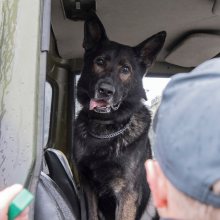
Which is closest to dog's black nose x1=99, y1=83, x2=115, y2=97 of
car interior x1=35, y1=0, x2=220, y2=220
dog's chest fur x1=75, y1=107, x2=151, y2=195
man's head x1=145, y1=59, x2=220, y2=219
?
dog's chest fur x1=75, y1=107, x2=151, y2=195

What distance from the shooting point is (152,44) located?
2.02 metres

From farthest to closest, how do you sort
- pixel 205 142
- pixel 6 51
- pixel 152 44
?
pixel 152 44 → pixel 6 51 → pixel 205 142

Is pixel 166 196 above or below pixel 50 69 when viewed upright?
above

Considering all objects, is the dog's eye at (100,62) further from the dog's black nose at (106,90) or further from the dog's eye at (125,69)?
the dog's black nose at (106,90)

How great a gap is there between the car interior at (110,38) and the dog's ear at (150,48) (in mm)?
190

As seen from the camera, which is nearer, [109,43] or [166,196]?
[166,196]

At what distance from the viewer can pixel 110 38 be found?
2.40 m

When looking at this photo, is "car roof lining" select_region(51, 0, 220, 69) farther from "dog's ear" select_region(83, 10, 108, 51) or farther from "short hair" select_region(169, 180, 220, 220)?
"short hair" select_region(169, 180, 220, 220)

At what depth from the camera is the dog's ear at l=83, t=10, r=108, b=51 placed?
1.88m

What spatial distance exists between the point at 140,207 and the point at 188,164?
5.36 ft

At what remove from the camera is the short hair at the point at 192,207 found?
395 mm

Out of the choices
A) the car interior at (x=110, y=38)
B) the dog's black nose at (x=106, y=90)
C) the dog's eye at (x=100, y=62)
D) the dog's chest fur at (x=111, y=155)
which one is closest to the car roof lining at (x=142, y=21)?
the car interior at (x=110, y=38)

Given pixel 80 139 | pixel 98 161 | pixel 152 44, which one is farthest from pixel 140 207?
pixel 152 44

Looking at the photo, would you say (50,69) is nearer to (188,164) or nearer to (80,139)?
(80,139)
